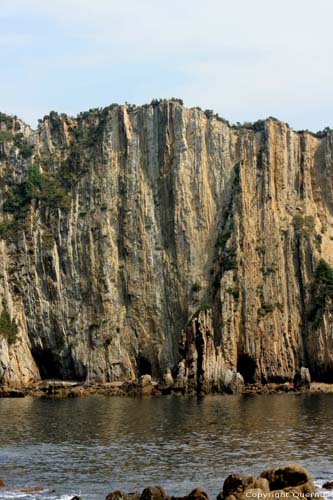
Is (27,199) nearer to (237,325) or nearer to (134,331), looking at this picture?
(134,331)

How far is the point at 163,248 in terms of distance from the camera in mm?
115000

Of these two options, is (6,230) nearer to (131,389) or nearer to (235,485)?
(131,389)

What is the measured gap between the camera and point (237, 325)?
4077 inches

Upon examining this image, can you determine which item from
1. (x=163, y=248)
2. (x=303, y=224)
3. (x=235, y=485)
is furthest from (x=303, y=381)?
(x=235, y=485)

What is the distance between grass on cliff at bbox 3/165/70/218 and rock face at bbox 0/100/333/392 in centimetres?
20

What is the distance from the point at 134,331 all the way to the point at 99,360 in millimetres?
6408

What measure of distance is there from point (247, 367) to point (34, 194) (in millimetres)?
Result: 39917

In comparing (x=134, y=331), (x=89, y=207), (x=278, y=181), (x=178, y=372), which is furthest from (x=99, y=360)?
(x=278, y=181)

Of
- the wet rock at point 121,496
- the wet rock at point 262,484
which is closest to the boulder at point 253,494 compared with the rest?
the wet rock at point 262,484

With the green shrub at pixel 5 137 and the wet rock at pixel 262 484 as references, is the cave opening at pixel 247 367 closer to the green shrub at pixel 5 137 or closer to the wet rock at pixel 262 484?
the green shrub at pixel 5 137

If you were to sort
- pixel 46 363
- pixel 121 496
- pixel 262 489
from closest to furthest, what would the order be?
pixel 262 489 → pixel 121 496 → pixel 46 363

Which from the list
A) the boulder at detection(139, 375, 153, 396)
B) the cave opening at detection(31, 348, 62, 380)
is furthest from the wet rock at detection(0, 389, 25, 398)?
the boulder at detection(139, 375, 153, 396)

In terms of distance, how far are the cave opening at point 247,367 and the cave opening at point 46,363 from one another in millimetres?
25114

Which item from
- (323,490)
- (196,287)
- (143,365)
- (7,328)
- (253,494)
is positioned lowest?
A: (323,490)
